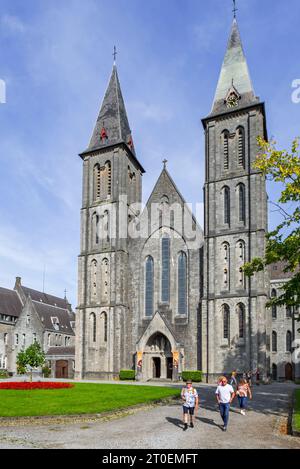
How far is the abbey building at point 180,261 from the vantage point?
41.0 meters

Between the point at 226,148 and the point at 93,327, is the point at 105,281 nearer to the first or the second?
the point at 93,327

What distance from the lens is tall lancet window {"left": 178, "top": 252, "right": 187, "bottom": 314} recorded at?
45094 mm

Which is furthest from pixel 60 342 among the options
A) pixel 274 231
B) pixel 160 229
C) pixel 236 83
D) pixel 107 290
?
pixel 274 231

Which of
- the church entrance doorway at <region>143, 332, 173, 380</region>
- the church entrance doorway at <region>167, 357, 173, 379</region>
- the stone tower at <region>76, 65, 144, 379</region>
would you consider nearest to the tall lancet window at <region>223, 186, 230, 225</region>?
the stone tower at <region>76, 65, 144, 379</region>

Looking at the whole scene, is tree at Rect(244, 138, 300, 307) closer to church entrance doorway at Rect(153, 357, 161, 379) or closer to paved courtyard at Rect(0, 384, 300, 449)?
paved courtyard at Rect(0, 384, 300, 449)

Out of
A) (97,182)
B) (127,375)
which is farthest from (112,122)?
(127,375)

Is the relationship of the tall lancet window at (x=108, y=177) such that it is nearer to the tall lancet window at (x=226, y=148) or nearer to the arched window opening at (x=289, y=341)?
the tall lancet window at (x=226, y=148)

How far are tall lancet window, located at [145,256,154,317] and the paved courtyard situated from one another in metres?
27.6

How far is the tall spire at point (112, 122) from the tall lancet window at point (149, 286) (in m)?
13.8

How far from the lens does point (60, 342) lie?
218ft

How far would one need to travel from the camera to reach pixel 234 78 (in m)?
48.6

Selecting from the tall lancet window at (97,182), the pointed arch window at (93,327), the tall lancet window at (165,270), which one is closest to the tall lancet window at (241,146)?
the tall lancet window at (165,270)

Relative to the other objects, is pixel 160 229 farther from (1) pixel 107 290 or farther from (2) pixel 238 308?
(2) pixel 238 308

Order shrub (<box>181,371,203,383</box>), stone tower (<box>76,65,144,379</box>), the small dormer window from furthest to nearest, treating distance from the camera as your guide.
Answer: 1. the small dormer window
2. stone tower (<box>76,65,144,379</box>)
3. shrub (<box>181,371,203,383</box>)
